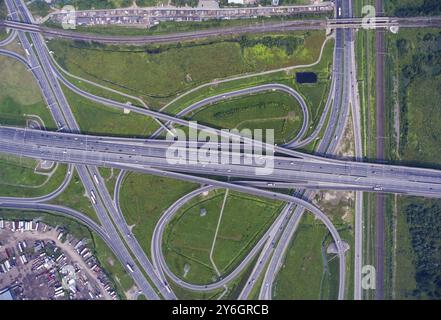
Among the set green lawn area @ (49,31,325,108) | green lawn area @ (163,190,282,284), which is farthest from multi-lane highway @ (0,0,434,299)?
green lawn area @ (49,31,325,108)

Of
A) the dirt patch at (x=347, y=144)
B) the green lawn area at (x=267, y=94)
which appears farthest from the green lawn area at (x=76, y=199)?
the dirt patch at (x=347, y=144)

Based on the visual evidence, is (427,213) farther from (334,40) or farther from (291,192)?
(334,40)

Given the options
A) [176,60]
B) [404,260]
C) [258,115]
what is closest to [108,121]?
[176,60]

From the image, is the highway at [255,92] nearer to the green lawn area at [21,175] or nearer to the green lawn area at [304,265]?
the green lawn area at [304,265]

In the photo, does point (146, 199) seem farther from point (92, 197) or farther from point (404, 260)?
point (404, 260)

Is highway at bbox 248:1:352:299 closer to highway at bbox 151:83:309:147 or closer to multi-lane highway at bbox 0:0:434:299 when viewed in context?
multi-lane highway at bbox 0:0:434:299

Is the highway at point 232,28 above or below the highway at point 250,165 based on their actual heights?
above
